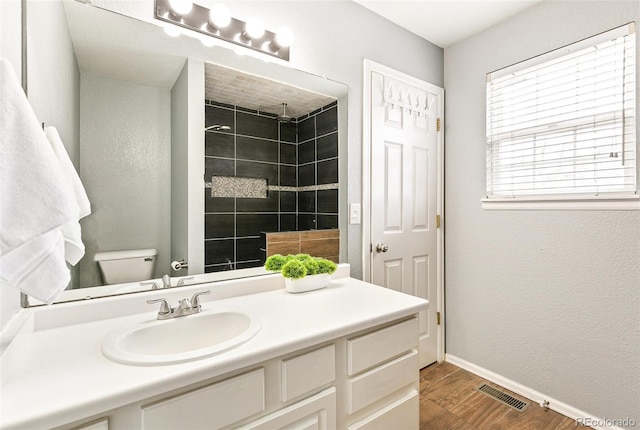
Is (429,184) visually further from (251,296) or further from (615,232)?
(251,296)

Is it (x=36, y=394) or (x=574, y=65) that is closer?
(x=36, y=394)

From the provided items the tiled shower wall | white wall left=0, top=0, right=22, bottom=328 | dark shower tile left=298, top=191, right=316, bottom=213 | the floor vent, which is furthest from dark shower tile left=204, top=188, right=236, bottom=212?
the floor vent

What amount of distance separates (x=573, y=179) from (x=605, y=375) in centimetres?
107

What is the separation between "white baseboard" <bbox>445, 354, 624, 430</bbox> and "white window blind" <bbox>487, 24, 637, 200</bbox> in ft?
3.94

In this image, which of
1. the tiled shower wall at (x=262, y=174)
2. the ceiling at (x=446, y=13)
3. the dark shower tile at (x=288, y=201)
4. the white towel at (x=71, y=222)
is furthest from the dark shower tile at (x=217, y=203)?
the ceiling at (x=446, y=13)

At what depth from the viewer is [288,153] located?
161cm

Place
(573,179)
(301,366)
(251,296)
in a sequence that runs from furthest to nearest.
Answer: (573,179) → (251,296) → (301,366)

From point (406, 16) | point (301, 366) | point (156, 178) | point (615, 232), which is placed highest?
point (406, 16)

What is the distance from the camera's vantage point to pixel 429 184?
232 cm

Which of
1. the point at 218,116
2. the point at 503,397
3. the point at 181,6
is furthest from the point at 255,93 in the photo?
the point at 503,397

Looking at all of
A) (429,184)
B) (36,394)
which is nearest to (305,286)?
(36,394)

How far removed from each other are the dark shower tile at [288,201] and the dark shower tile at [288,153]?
0.16 meters

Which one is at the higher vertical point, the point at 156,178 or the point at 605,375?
the point at 156,178

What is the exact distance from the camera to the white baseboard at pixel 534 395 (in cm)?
170
